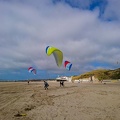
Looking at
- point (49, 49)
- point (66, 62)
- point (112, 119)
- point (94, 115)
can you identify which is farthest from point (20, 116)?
point (66, 62)

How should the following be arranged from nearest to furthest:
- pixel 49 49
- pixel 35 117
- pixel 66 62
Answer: pixel 35 117, pixel 49 49, pixel 66 62

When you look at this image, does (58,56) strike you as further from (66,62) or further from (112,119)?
(66,62)

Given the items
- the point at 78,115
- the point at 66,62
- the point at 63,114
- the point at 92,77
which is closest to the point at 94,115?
the point at 78,115

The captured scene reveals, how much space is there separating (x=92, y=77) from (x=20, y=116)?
59.8m

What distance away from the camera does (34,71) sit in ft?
184

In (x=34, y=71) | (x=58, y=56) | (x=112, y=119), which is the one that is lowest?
(x=112, y=119)

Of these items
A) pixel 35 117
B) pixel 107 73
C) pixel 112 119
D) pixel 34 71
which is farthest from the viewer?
pixel 107 73

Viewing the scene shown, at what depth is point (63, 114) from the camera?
940cm

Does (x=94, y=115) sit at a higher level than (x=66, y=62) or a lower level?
lower

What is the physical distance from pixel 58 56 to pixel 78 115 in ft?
48.9

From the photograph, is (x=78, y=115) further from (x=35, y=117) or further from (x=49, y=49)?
(x=49, y=49)

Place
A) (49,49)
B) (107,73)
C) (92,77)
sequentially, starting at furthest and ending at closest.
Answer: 1. (107,73)
2. (92,77)
3. (49,49)

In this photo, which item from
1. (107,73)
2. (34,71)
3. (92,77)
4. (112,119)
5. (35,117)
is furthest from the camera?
(107,73)

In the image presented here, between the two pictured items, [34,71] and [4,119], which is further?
[34,71]
